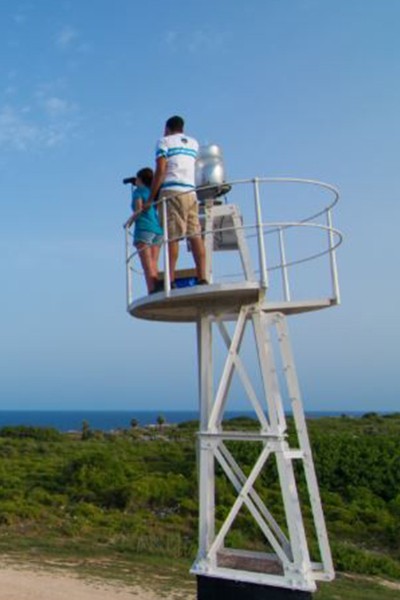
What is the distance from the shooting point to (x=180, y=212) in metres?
7.14

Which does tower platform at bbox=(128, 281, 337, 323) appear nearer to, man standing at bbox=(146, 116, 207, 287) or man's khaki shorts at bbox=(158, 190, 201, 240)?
man standing at bbox=(146, 116, 207, 287)

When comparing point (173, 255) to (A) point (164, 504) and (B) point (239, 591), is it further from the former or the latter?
(A) point (164, 504)

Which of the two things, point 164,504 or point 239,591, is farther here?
point 164,504

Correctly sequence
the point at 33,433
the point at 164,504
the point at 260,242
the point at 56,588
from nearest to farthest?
the point at 260,242
the point at 56,588
the point at 164,504
the point at 33,433

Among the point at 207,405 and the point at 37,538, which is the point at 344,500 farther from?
the point at 207,405

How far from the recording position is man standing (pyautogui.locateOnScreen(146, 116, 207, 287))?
712 cm

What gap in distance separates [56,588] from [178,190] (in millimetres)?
6446

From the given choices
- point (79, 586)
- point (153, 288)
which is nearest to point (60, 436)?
point (79, 586)

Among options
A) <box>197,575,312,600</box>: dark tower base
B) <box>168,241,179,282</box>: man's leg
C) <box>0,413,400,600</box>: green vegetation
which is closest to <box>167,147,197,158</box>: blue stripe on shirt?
<box>168,241,179,282</box>: man's leg

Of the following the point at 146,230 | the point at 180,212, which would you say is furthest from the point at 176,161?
the point at 146,230

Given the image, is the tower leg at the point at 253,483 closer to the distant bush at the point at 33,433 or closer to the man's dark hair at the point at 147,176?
the man's dark hair at the point at 147,176

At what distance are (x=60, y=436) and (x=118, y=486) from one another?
2281 centimetres

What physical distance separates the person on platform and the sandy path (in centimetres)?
500

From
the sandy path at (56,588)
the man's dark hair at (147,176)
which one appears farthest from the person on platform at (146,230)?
the sandy path at (56,588)
